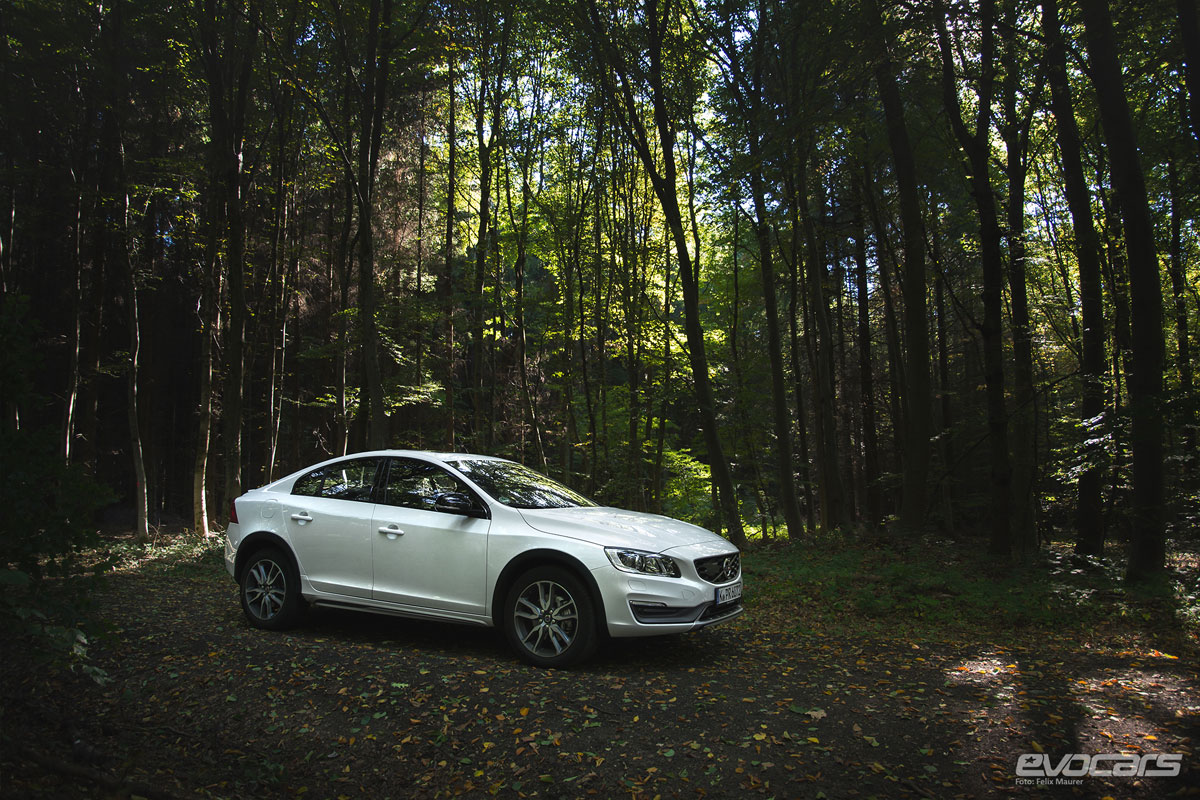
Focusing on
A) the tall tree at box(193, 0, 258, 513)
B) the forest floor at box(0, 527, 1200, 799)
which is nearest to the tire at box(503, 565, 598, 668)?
the forest floor at box(0, 527, 1200, 799)

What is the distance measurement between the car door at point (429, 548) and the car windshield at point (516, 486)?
0.20 m

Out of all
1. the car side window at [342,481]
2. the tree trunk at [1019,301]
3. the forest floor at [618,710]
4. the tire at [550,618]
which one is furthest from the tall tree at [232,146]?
the tree trunk at [1019,301]

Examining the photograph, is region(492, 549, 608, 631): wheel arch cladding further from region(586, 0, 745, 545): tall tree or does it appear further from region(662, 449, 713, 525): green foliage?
region(662, 449, 713, 525): green foliage

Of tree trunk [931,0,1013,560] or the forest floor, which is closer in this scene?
the forest floor

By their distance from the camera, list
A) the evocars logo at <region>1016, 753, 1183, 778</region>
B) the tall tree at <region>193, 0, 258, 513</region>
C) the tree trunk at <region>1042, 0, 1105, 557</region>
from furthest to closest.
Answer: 1. the tall tree at <region>193, 0, 258, 513</region>
2. the tree trunk at <region>1042, 0, 1105, 557</region>
3. the evocars logo at <region>1016, 753, 1183, 778</region>

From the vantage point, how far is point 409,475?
6.06 m

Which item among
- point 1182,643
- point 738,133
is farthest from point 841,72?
point 1182,643

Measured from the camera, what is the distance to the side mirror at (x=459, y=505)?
215 inches

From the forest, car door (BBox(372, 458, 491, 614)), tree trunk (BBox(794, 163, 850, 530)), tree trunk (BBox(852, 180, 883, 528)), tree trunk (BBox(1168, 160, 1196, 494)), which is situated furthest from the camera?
tree trunk (BBox(852, 180, 883, 528))

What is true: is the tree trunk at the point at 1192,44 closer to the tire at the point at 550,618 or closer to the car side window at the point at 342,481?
the tire at the point at 550,618

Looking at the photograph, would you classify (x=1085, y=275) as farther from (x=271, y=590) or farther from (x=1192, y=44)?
(x=271, y=590)

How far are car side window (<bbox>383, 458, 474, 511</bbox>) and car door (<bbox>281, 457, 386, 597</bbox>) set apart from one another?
206 mm

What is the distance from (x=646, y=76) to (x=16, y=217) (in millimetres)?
15657

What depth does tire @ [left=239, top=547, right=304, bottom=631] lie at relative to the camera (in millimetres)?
6055
